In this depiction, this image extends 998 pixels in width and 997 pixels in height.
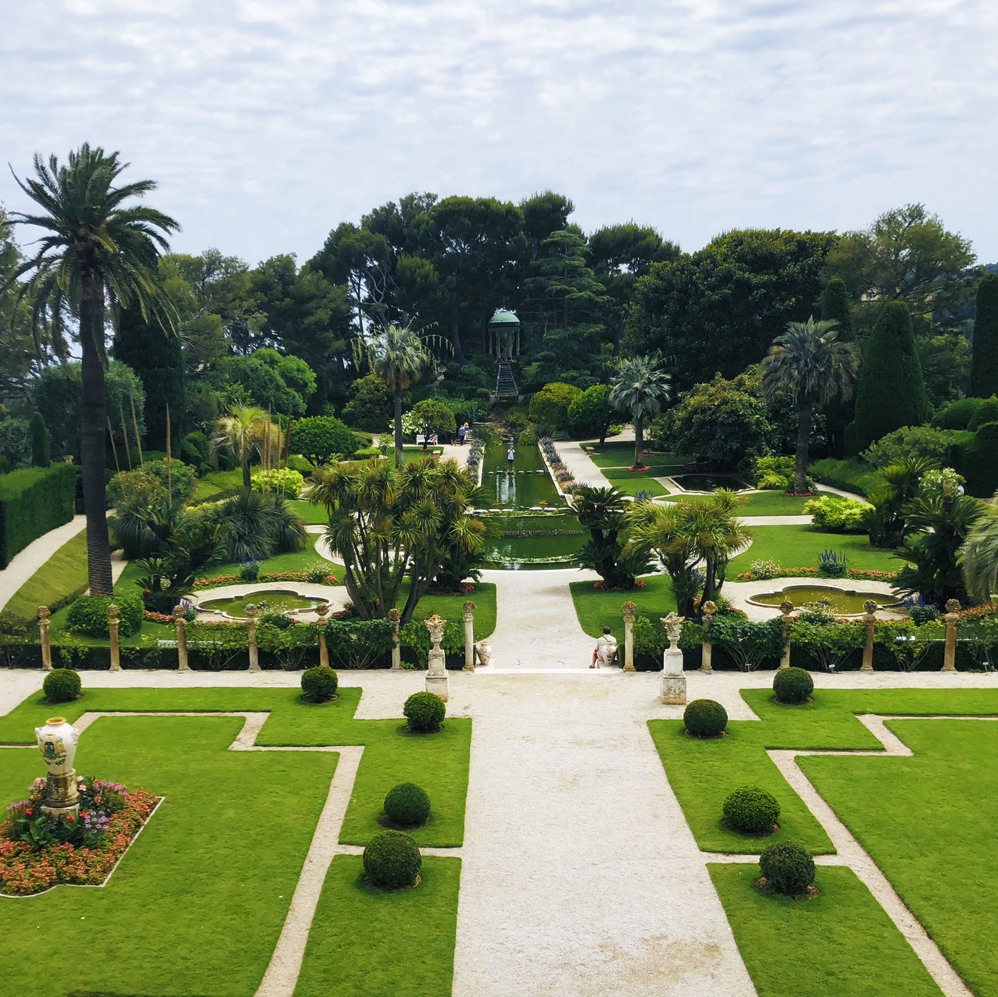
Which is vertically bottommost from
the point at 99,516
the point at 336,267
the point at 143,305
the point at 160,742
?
the point at 160,742

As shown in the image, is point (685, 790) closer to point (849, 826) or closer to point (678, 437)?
point (849, 826)

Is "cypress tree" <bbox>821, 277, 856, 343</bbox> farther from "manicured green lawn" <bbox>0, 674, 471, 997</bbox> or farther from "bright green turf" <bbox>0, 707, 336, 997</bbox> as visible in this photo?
"bright green turf" <bbox>0, 707, 336, 997</bbox>

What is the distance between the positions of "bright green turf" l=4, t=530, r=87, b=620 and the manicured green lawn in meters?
8.26

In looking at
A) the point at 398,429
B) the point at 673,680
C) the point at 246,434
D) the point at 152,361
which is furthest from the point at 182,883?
the point at 398,429

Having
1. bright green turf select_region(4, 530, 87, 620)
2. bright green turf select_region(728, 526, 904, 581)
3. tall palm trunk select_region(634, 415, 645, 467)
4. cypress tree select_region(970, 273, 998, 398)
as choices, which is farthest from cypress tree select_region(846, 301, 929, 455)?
bright green turf select_region(4, 530, 87, 620)

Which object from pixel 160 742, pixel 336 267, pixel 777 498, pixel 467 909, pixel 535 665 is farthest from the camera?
pixel 336 267

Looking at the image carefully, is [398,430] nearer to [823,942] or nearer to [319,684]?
[319,684]

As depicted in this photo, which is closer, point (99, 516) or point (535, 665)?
point (535, 665)

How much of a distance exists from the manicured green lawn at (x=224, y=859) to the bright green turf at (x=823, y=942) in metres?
4.30

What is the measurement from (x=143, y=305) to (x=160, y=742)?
1649 cm

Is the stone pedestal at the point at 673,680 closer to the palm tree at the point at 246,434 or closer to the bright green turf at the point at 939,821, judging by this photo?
the bright green turf at the point at 939,821

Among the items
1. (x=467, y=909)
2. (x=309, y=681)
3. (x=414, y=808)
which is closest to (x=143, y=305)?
(x=309, y=681)

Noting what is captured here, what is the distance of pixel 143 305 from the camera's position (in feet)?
106

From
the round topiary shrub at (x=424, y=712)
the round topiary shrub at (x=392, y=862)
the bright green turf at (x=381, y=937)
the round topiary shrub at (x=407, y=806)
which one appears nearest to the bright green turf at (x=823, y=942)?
the bright green turf at (x=381, y=937)
